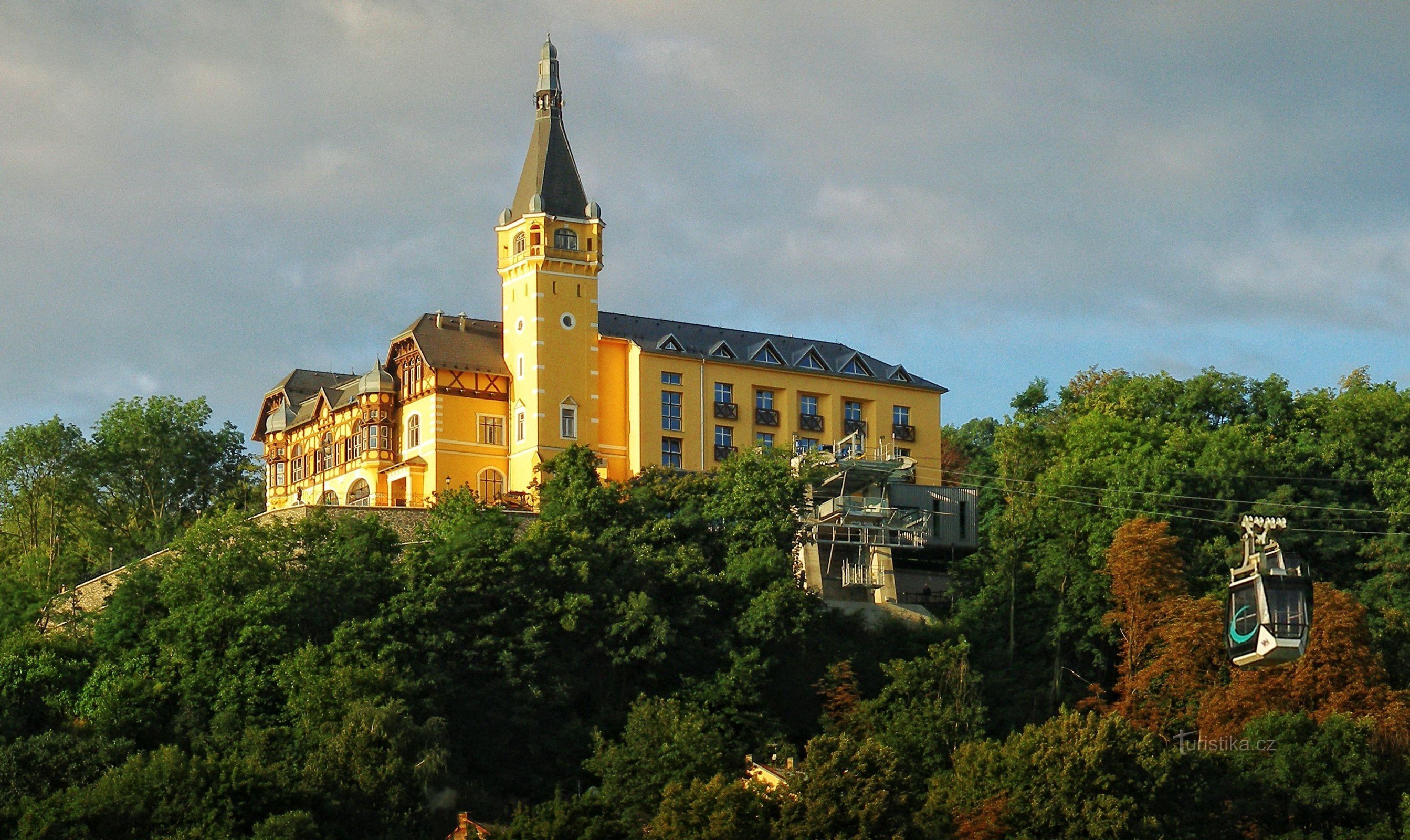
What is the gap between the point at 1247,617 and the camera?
50.2 m

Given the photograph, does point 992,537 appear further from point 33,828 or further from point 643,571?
point 33,828

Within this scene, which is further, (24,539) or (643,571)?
(24,539)

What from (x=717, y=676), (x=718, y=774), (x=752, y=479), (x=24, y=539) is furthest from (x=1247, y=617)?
(x=24, y=539)

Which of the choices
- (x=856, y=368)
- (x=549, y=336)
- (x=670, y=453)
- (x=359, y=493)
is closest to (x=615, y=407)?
(x=670, y=453)

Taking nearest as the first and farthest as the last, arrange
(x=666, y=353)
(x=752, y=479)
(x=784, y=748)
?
(x=784, y=748) < (x=752, y=479) < (x=666, y=353)

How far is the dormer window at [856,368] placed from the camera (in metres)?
86.3

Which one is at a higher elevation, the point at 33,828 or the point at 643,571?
the point at 643,571

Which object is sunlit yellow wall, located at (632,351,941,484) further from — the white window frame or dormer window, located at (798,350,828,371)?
the white window frame

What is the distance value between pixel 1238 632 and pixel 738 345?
122 feet

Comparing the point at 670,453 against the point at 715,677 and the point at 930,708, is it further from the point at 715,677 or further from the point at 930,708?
the point at 930,708

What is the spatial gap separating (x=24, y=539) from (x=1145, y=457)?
40.3 m

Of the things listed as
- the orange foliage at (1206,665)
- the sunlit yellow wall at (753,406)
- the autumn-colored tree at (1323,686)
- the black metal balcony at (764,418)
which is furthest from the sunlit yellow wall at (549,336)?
the autumn-colored tree at (1323,686)

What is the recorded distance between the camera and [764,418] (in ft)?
276

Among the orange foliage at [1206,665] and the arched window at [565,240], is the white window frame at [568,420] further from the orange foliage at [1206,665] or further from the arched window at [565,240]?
the orange foliage at [1206,665]
